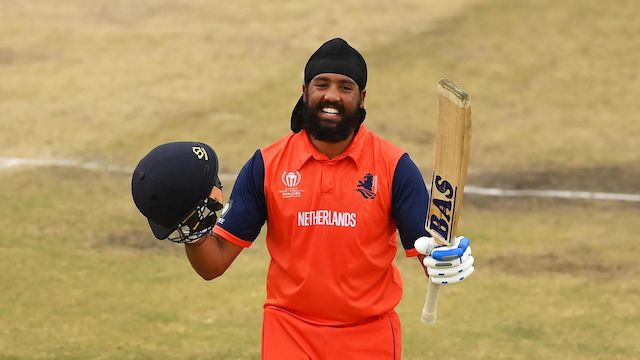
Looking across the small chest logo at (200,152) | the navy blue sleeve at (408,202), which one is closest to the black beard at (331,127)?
the navy blue sleeve at (408,202)

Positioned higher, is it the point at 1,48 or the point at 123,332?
the point at 1,48

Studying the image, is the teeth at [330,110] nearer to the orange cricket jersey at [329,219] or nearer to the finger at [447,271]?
the orange cricket jersey at [329,219]

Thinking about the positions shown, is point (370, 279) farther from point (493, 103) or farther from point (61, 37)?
point (61, 37)

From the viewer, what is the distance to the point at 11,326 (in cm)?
1123

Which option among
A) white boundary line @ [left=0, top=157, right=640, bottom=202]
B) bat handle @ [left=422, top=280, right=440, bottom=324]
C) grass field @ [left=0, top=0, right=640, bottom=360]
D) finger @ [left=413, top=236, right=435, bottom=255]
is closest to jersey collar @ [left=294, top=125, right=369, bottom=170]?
finger @ [left=413, top=236, right=435, bottom=255]

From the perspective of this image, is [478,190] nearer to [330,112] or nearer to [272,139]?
[272,139]

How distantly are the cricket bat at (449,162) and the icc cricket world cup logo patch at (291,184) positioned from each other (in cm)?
77

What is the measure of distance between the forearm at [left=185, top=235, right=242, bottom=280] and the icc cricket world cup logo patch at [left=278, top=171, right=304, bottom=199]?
0.44 meters

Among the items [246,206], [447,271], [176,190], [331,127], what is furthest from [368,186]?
[176,190]

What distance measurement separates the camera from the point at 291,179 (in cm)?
711

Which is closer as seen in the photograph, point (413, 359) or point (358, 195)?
point (358, 195)

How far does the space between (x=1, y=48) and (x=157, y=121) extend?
4844 millimetres

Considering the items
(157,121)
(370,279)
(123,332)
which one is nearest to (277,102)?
(157,121)

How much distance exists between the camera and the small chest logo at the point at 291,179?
711 cm
